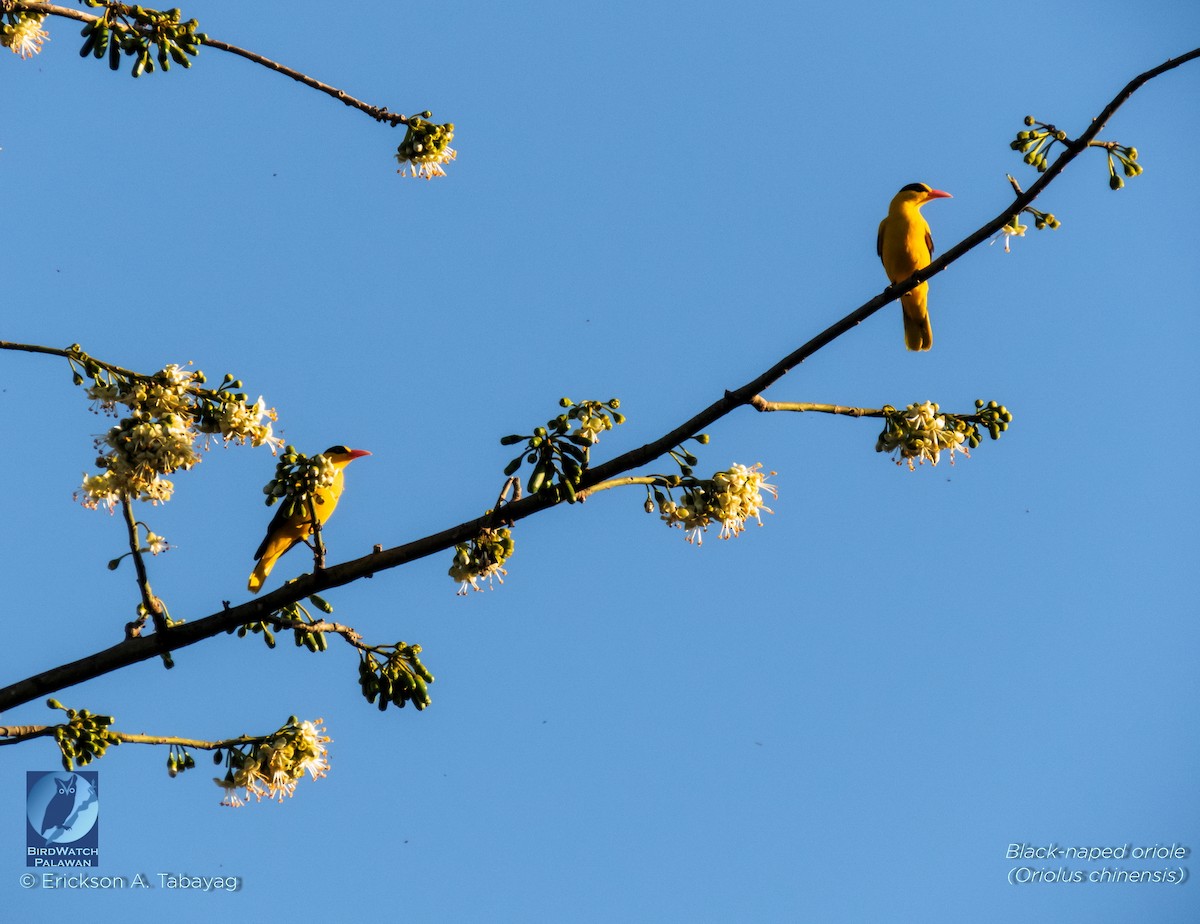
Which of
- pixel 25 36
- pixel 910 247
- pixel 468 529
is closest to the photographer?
pixel 468 529

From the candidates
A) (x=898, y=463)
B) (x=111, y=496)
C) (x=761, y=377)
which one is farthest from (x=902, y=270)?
(x=111, y=496)

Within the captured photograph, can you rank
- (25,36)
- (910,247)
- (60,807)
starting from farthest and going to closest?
(910,247) < (60,807) < (25,36)

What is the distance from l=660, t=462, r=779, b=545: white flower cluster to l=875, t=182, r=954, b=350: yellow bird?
385cm

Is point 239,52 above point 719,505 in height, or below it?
above

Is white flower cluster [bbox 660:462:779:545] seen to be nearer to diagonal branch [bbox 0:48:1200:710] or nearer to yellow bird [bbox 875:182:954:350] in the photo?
diagonal branch [bbox 0:48:1200:710]

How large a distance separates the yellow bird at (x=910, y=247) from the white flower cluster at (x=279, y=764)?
476 centimetres

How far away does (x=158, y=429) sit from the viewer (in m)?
4.36

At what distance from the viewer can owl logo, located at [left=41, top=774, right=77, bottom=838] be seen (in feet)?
23.1

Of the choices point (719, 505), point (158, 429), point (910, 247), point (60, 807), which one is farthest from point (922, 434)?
point (60, 807)

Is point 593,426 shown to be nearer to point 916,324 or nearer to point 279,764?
point 279,764

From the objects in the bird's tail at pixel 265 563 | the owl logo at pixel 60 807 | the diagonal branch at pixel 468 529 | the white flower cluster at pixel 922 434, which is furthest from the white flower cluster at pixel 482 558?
the owl logo at pixel 60 807

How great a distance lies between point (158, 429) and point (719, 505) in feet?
6.53

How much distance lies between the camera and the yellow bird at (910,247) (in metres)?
8.00

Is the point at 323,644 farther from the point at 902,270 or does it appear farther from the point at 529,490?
the point at 902,270
